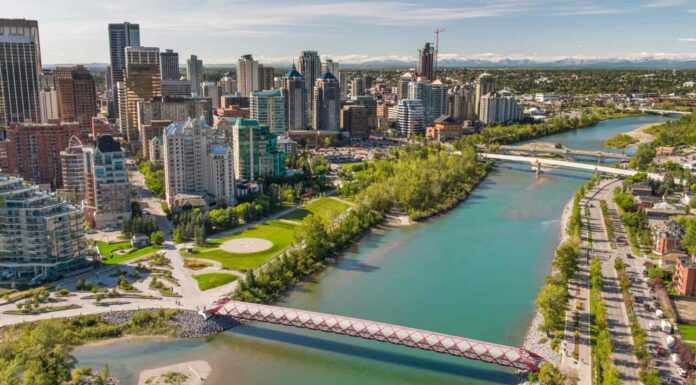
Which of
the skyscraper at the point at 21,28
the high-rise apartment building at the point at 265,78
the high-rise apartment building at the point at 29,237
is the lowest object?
the high-rise apartment building at the point at 29,237

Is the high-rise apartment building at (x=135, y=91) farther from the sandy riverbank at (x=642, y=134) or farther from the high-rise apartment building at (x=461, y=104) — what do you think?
the sandy riverbank at (x=642, y=134)

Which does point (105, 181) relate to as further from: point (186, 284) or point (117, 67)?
point (117, 67)

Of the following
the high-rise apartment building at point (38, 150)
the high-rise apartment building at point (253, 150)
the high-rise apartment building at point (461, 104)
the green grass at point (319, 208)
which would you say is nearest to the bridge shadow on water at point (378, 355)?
the green grass at point (319, 208)

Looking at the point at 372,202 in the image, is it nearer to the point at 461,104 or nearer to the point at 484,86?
the point at 461,104

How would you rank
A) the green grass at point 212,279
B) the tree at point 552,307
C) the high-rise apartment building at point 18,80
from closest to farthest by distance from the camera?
the tree at point 552,307 < the green grass at point 212,279 < the high-rise apartment building at point 18,80

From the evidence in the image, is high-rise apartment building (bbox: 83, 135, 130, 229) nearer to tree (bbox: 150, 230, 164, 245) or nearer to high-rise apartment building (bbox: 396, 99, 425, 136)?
tree (bbox: 150, 230, 164, 245)

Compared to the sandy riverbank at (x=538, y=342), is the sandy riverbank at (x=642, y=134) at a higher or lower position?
higher
